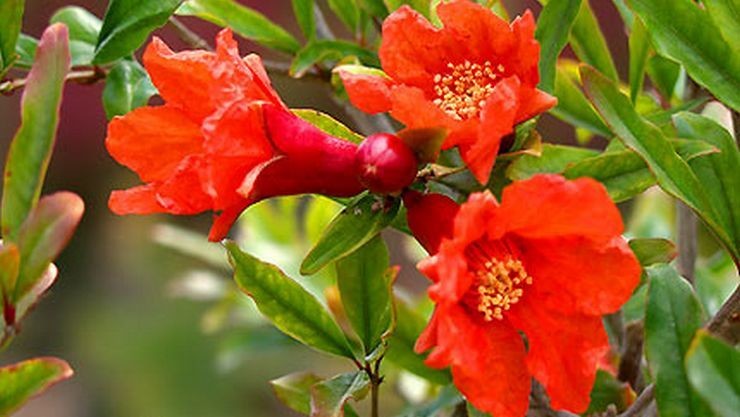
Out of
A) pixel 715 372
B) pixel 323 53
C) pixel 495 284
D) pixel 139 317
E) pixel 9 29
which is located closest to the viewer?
pixel 715 372

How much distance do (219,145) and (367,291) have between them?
19 cm

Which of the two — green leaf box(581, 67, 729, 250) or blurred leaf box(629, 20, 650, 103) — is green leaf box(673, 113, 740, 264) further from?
blurred leaf box(629, 20, 650, 103)

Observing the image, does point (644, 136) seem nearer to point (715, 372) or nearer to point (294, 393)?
point (715, 372)

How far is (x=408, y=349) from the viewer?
0.97m

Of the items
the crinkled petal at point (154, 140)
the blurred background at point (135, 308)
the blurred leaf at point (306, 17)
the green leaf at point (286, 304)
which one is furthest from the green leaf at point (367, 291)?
the blurred background at point (135, 308)

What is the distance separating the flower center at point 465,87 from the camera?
0.69m

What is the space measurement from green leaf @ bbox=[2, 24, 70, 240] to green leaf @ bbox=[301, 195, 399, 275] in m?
0.15

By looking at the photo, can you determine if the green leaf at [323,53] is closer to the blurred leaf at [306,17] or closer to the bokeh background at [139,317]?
the blurred leaf at [306,17]

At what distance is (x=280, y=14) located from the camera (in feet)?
10.5

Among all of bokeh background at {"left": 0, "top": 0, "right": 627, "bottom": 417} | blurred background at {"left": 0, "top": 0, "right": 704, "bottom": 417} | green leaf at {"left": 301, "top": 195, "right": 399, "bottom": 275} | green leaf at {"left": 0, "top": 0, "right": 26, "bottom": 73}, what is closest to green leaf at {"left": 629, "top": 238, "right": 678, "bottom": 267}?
green leaf at {"left": 301, "top": 195, "right": 399, "bottom": 275}

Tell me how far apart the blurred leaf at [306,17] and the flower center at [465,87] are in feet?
0.84

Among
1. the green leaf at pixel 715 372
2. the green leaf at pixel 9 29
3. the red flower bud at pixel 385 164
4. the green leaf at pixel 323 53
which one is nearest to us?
the green leaf at pixel 715 372

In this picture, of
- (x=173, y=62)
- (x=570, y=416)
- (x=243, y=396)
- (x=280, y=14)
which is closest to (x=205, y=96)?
(x=173, y=62)

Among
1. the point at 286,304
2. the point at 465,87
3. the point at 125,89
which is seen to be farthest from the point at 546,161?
the point at 125,89
